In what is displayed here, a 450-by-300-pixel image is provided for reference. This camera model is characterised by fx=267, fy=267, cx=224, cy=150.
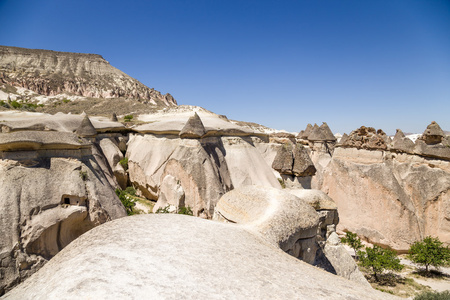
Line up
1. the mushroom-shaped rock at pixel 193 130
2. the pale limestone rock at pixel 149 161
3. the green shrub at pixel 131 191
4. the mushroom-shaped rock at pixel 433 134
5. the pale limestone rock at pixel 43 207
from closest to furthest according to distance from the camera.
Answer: the pale limestone rock at pixel 43 207 → the mushroom-shaped rock at pixel 433 134 → the mushroom-shaped rock at pixel 193 130 → the pale limestone rock at pixel 149 161 → the green shrub at pixel 131 191

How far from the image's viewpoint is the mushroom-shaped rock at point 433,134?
9742 millimetres

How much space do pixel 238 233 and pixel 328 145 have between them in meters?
14.5

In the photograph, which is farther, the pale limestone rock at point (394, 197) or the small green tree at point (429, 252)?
the pale limestone rock at point (394, 197)

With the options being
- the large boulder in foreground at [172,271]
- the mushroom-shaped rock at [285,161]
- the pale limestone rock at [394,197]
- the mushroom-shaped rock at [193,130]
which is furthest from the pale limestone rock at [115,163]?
the large boulder in foreground at [172,271]

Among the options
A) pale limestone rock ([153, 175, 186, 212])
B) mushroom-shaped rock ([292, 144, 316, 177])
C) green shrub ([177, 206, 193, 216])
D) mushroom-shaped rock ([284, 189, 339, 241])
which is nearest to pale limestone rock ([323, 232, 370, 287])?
mushroom-shaped rock ([284, 189, 339, 241])

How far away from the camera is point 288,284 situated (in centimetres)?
276

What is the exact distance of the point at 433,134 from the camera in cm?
977

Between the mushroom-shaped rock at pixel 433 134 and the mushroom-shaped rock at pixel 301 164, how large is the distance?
4.73 m

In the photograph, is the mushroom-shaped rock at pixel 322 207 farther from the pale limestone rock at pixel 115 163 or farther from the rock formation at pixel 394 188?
the pale limestone rock at pixel 115 163

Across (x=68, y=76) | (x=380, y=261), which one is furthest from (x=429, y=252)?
(x=68, y=76)

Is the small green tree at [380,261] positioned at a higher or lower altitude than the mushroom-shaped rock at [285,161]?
lower

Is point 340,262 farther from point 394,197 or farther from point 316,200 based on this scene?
point 394,197

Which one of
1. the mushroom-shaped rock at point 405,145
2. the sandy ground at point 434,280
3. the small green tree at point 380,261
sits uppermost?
the mushroom-shaped rock at point 405,145

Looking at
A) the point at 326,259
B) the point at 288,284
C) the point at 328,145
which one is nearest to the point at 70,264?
the point at 288,284
